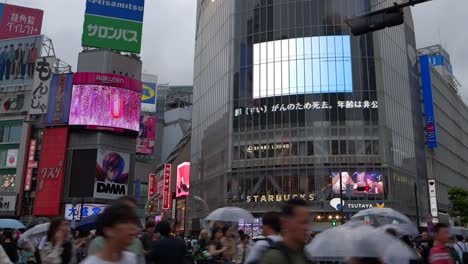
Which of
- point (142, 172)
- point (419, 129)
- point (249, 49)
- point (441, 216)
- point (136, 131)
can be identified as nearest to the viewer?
point (136, 131)

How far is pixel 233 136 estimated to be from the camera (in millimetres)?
50438

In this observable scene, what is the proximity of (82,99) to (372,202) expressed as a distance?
30.4 m

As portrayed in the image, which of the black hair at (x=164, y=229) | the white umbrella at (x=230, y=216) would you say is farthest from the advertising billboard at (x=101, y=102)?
the black hair at (x=164, y=229)

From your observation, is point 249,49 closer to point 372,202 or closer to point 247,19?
point 247,19

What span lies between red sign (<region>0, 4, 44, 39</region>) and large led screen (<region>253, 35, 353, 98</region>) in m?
33.0

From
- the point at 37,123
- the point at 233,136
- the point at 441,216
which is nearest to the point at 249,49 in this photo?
the point at 233,136

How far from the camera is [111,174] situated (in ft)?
148

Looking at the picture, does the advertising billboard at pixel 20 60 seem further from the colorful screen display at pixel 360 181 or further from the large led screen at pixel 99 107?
the colorful screen display at pixel 360 181

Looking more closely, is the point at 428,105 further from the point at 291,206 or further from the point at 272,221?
the point at 291,206

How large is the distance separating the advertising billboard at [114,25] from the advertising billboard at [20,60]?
8.59 meters

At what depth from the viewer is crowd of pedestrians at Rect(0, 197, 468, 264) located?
318cm

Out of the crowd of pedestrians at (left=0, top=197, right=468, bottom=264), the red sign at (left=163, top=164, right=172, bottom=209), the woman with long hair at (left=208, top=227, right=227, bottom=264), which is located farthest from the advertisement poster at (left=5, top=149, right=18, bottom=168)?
the woman with long hair at (left=208, top=227, right=227, bottom=264)

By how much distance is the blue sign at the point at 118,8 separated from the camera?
47219mm

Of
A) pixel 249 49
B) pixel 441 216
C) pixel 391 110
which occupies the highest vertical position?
pixel 249 49
